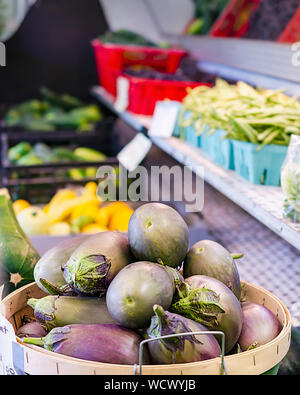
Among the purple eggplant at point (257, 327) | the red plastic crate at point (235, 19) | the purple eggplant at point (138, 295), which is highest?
the red plastic crate at point (235, 19)

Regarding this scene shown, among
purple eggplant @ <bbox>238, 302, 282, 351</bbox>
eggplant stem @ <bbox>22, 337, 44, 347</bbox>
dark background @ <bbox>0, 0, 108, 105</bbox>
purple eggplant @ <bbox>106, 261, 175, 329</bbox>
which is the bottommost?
dark background @ <bbox>0, 0, 108, 105</bbox>

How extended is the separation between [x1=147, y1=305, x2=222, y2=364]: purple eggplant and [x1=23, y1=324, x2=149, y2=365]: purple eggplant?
0.13 ft

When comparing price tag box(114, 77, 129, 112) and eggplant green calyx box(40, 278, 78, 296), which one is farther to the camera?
price tag box(114, 77, 129, 112)

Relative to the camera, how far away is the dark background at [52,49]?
15.4 ft

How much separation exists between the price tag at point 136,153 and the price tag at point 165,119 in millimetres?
54

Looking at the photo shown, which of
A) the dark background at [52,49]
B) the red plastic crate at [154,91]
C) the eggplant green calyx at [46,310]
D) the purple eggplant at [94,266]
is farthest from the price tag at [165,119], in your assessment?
the dark background at [52,49]

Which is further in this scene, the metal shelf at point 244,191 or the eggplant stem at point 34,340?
the metal shelf at point 244,191

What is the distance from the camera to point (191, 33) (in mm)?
3812

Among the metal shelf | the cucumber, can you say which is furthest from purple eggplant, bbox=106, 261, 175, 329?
the cucumber

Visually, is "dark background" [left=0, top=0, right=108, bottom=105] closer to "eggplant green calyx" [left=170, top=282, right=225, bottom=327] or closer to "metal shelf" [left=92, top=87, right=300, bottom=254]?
"metal shelf" [left=92, top=87, right=300, bottom=254]

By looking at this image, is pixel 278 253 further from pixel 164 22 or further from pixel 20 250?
pixel 164 22

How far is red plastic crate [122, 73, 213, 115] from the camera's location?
270cm

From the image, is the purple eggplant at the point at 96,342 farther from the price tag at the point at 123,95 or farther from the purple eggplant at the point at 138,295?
the price tag at the point at 123,95
